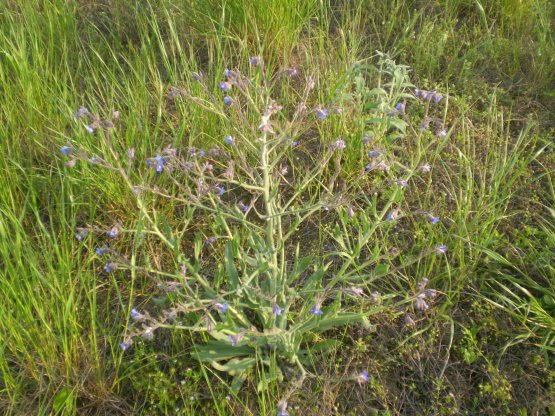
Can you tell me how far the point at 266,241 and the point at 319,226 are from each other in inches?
13.0

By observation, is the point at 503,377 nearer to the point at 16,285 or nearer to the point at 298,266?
the point at 298,266

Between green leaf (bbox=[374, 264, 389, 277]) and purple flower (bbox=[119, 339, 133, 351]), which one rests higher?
purple flower (bbox=[119, 339, 133, 351])

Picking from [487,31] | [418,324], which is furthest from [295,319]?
[487,31]

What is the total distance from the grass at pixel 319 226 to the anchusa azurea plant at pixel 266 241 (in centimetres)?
5

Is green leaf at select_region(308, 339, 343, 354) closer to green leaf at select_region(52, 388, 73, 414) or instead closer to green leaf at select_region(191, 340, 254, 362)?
green leaf at select_region(191, 340, 254, 362)

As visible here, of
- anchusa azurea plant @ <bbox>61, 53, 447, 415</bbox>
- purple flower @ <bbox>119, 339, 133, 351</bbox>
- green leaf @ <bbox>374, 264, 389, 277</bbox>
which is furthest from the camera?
green leaf @ <bbox>374, 264, 389, 277</bbox>

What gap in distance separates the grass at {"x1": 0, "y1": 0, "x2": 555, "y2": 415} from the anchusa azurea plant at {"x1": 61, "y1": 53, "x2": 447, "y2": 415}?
54 mm

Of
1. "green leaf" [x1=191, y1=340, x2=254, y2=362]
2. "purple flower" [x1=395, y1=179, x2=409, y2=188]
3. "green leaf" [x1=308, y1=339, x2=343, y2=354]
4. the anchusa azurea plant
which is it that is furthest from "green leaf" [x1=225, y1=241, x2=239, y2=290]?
"purple flower" [x1=395, y1=179, x2=409, y2=188]

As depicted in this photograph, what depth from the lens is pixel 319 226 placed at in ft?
7.25

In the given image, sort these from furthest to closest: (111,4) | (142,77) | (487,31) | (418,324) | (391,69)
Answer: (111,4)
(487,31)
(142,77)
(391,69)
(418,324)

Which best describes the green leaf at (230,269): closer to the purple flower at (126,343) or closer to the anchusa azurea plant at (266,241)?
the anchusa azurea plant at (266,241)

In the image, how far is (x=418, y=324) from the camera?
6.59 feet

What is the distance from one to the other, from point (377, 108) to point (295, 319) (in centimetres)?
104

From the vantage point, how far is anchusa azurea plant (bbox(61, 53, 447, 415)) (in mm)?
1607
